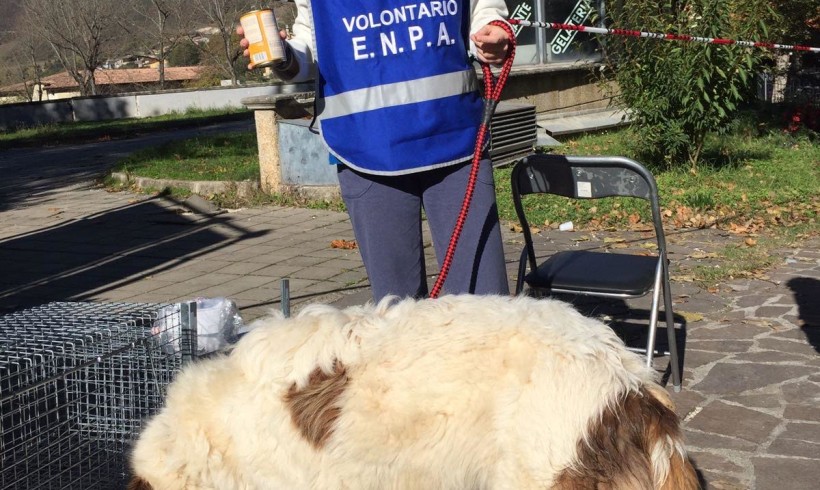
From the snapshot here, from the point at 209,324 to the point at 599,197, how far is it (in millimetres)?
2038

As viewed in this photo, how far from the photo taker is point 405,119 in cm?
300

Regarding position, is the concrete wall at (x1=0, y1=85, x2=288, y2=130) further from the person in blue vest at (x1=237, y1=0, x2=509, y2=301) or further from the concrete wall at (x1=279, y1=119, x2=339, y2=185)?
the person in blue vest at (x1=237, y1=0, x2=509, y2=301)

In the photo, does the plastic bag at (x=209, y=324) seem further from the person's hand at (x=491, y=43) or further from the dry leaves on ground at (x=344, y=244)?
the dry leaves on ground at (x=344, y=244)

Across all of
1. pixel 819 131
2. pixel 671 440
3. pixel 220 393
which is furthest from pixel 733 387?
pixel 819 131

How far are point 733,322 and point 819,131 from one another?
10709 mm

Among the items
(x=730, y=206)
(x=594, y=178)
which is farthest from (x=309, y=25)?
(x=730, y=206)

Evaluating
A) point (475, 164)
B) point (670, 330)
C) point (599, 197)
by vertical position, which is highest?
point (475, 164)

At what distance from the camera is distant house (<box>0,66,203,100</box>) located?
58438mm

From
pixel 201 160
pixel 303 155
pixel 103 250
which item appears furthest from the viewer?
pixel 201 160

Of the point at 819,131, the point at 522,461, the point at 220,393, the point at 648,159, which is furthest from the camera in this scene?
the point at 819,131

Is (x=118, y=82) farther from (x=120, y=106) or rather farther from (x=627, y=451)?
(x=627, y=451)

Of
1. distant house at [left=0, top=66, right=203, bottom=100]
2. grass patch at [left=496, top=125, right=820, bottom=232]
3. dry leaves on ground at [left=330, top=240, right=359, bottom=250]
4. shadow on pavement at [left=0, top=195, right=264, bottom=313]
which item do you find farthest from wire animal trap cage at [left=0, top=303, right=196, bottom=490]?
distant house at [left=0, top=66, right=203, bottom=100]

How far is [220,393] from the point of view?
2.25 meters

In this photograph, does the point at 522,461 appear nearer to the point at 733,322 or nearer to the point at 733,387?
the point at 733,387
